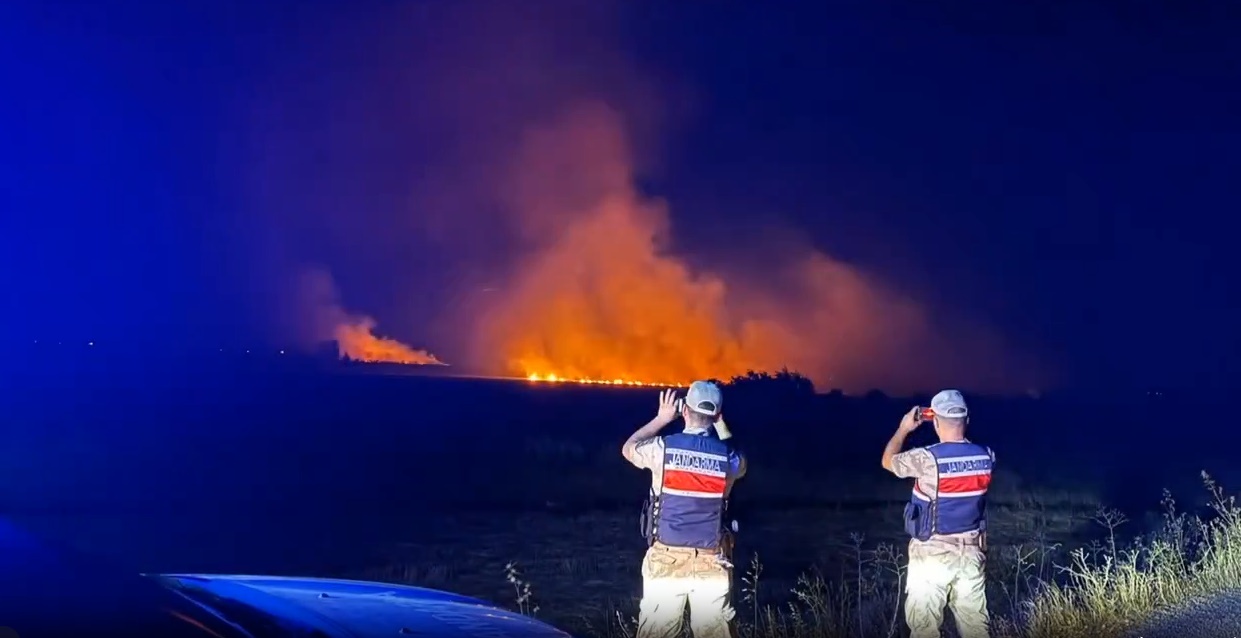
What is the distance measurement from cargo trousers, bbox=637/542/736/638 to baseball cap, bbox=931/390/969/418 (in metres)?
1.57

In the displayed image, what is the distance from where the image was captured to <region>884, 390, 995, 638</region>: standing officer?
611 centimetres

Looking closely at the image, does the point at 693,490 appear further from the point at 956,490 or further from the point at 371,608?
the point at 371,608

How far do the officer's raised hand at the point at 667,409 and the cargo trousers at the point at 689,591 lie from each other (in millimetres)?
695

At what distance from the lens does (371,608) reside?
3.52 metres

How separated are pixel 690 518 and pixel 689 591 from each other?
408 mm

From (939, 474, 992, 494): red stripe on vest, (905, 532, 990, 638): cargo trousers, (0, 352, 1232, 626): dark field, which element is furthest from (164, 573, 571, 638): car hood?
(905, 532, 990, 638): cargo trousers

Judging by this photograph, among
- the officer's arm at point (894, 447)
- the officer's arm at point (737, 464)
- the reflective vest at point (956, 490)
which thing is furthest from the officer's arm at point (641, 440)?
the reflective vest at point (956, 490)

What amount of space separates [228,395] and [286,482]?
133 ft

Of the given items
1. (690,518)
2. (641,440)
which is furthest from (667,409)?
(690,518)

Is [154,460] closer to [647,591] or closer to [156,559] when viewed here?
[156,559]

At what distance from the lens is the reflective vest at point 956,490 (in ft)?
20.0

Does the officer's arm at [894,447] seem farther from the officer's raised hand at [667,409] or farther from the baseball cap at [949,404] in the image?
the officer's raised hand at [667,409]

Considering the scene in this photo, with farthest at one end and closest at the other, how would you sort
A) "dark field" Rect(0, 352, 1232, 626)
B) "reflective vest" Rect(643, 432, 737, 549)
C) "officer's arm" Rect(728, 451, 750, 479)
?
"dark field" Rect(0, 352, 1232, 626) < "officer's arm" Rect(728, 451, 750, 479) < "reflective vest" Rect(643, 432, 737, 549)

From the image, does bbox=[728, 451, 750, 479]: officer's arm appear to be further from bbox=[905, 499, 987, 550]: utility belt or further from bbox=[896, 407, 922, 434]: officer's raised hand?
bbox=[905, 499, 987, 550]: utility belt
